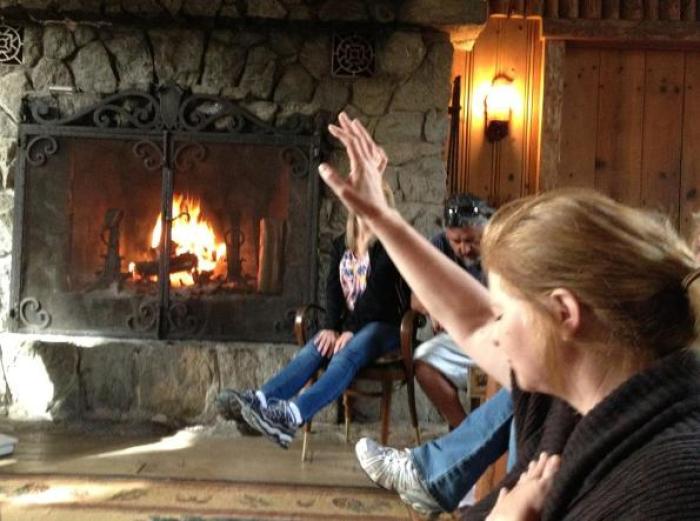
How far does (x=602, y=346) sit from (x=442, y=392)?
2.48 meters

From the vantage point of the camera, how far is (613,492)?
933 mm

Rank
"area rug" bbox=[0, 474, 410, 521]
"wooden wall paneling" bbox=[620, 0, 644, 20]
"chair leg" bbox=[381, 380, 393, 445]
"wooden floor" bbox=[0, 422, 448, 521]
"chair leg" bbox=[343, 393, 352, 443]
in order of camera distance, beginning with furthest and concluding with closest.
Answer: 1. "wooden wall paneling" bbox=[620, 0, 644, 20]
2. "chair leg" bbox=[343, 393, 352, 443]
3. "chair leg" bbox=[381, 380, 393, 445]
4. "wooden floor" bbox=[0, 422, 448, 521]
5. "area rug" bbox=[0, 474, 410, 521]

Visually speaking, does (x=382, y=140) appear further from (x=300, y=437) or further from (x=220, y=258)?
(x=300, y=437)

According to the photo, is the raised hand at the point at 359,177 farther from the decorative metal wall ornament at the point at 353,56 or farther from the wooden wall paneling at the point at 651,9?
the wooden wall paneling at the point at 651,9

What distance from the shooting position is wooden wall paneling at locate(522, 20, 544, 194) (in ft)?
16.6

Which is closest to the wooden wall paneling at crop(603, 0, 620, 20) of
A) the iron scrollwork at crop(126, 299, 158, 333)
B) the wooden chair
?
→ the wooden chair

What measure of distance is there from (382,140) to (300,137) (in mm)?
393

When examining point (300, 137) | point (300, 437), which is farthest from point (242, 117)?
point (300, 437)

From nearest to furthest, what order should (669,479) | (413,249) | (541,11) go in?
1. (669,479)
2. (413,249)
3. (541,11)

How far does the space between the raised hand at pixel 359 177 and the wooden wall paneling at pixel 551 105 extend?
3589 millimetres

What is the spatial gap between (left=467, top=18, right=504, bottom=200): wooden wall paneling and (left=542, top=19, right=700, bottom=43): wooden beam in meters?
0.30

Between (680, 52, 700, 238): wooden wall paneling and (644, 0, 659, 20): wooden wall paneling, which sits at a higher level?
(644, 0, 659, 20): wooden wall paneling

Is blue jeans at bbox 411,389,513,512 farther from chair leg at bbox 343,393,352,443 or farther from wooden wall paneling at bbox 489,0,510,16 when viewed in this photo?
wooden wall paneling at bbox 489,0,510,16

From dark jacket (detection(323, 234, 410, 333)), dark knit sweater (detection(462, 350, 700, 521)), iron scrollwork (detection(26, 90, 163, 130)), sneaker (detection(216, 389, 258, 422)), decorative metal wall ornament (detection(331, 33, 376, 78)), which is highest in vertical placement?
decorative metal wall ornament (detection(331, 33, 376, 78))
